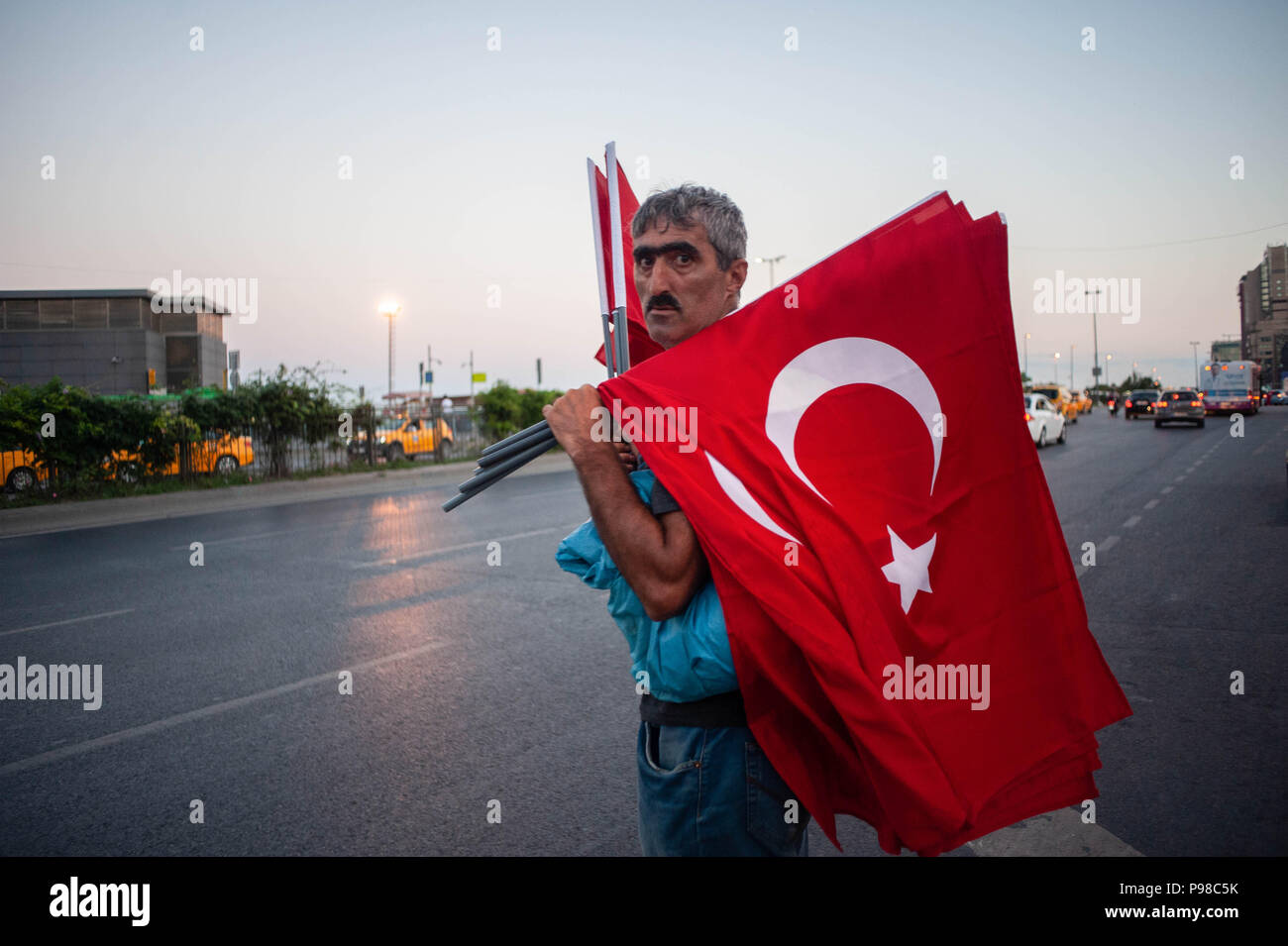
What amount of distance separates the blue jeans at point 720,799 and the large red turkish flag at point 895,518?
7 cm

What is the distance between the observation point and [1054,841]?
359 centimetres

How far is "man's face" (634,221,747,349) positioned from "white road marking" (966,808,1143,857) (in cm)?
264

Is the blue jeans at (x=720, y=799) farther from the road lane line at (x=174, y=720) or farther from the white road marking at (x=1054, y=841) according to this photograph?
the road lane line at (x=174, y=720)

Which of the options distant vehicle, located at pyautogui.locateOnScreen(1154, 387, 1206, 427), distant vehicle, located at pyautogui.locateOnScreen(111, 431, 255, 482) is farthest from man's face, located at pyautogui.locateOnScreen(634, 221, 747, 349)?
distant vehicle, located at pyautogui.locateOnScreen(1154, 387, 1206, 427)

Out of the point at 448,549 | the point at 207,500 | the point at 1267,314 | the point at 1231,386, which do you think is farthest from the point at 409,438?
the point at 1267,314

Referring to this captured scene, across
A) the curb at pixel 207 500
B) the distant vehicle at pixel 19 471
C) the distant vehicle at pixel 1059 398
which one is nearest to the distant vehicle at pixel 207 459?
the curb at pixel 207 500

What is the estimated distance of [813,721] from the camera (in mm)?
1737

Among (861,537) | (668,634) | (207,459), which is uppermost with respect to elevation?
(207,459)

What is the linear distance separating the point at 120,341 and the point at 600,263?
67.9 m

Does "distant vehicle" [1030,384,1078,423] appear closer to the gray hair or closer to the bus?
the bus

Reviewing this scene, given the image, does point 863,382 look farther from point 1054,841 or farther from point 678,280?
point 1054,841

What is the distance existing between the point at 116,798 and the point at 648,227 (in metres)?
3.83

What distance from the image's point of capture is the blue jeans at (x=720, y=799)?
1.79 m
